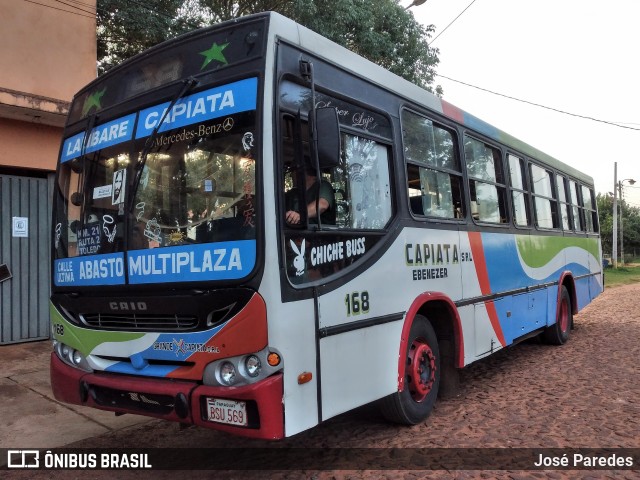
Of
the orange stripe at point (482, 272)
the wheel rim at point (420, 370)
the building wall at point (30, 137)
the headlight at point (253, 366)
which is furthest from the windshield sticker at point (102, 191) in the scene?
the building wall at point (30, 137)

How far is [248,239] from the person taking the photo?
2938 millimetres

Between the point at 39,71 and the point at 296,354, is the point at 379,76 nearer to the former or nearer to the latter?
the point at 296,354

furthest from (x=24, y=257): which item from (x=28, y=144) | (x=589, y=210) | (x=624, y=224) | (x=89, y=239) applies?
(x=624, y=224)

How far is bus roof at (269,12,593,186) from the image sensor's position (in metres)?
3.32

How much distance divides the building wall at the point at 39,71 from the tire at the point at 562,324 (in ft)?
25.5

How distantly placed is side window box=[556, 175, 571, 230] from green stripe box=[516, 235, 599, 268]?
247 millimetres

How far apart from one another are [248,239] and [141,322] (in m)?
0.97

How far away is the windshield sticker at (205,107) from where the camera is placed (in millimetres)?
3072

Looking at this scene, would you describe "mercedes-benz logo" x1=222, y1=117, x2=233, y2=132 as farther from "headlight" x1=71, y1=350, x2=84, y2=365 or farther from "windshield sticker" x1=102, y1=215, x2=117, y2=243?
"headlight" x1=71, y1=350, x2=84, y2=365

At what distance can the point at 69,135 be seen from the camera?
13.6ft

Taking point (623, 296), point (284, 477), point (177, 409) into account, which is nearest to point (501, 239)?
point (284, 477)

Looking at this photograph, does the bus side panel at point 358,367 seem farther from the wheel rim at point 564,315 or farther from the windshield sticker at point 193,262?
the wheel rim at point 564,315

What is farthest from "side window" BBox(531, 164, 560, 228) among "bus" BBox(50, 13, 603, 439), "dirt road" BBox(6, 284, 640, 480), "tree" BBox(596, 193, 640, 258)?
"tree" BBox(596, 193, 640, 258)

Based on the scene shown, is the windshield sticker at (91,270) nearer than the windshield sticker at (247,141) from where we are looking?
No
